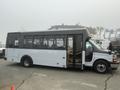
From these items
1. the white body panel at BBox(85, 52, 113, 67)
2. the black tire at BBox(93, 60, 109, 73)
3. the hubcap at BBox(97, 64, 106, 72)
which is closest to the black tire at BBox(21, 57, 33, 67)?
the white body panel at BBox(85, 52, 113, 67)

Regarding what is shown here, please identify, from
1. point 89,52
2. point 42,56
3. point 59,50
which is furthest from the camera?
point 42,56

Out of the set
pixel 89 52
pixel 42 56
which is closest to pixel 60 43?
pixel 42 56

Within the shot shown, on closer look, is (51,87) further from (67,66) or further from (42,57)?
(42,57)

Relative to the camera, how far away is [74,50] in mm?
9578

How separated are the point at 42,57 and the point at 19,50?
188 centimetres

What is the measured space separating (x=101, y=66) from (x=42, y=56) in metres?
3.80

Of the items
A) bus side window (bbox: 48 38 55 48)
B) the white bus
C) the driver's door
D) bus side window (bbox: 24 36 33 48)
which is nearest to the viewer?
the white bus

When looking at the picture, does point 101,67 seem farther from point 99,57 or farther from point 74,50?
point 74,50

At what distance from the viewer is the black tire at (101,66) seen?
8.88 m

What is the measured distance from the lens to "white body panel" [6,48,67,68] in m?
9.77

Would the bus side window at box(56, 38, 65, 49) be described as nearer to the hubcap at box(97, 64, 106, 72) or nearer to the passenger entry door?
the passenger entry door

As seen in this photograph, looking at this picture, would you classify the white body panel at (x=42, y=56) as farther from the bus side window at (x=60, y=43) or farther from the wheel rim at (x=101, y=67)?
the wheel rim at (x=101, y=67)

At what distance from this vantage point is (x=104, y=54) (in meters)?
8.87

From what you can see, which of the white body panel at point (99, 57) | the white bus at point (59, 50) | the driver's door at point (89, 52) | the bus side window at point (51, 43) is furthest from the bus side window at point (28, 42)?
the white body panel at point (99, 57)
